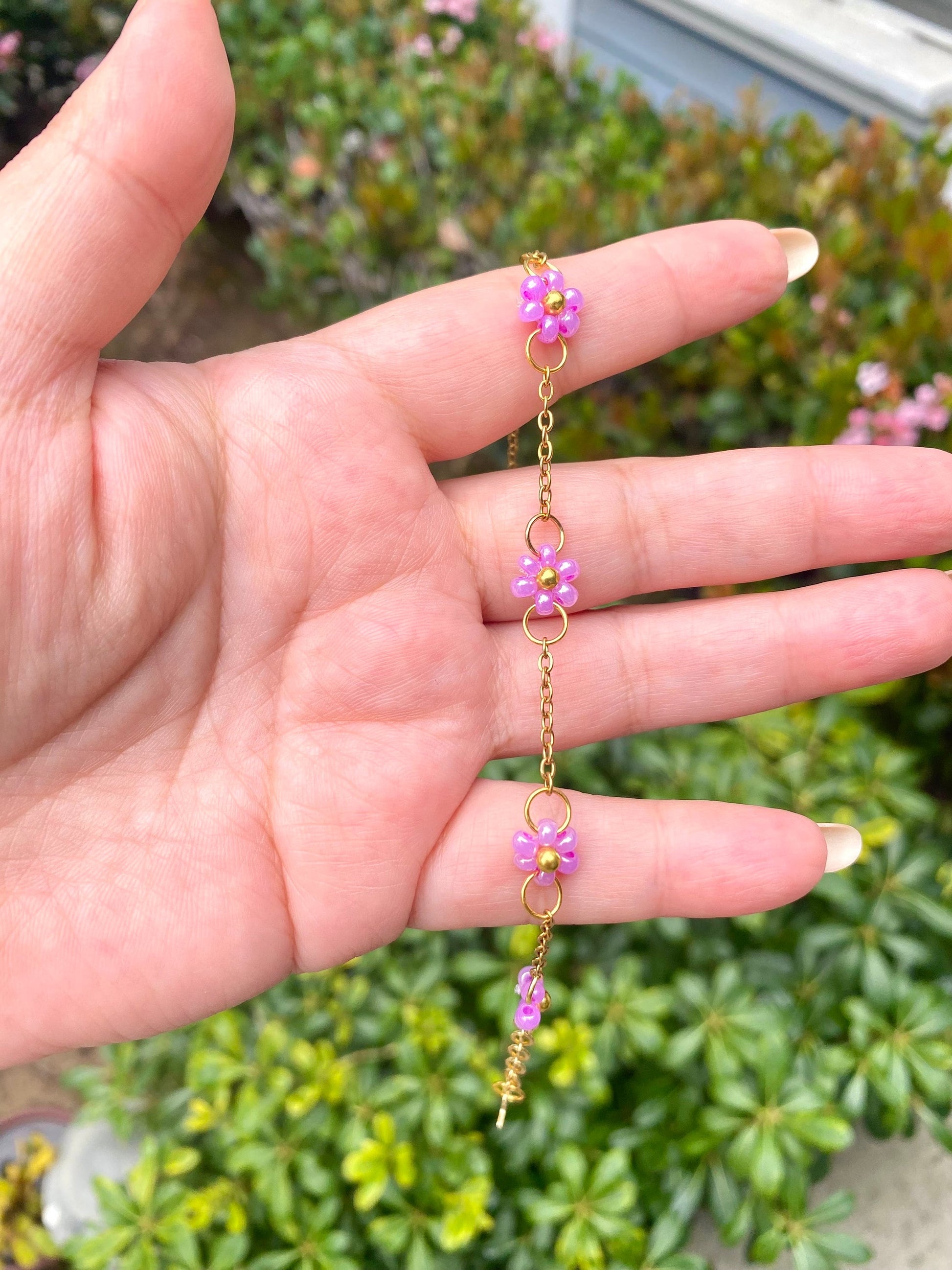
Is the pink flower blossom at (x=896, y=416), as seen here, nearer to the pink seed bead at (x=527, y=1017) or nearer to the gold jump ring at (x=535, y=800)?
the gold jump ring at (x=535, y=800)

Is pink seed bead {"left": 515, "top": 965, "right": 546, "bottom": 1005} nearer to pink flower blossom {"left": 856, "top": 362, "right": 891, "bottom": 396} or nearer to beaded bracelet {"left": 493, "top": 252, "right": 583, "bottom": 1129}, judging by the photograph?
beaded bracelet {"left": 493, "top": 252, "right": 583, "bottom": 1129}

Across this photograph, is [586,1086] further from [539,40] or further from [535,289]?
[539,40]

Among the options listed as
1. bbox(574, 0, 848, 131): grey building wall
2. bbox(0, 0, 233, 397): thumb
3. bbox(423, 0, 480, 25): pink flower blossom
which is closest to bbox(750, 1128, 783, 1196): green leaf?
bbox(0, 0, 233, 397): thumb

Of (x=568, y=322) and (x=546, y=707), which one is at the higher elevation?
(x=568, y=322)

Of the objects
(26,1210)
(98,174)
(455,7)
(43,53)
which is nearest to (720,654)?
(98,174)

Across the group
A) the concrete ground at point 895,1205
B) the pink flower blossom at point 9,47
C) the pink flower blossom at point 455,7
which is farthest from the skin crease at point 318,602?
the pink flower blossom at point 9,47
